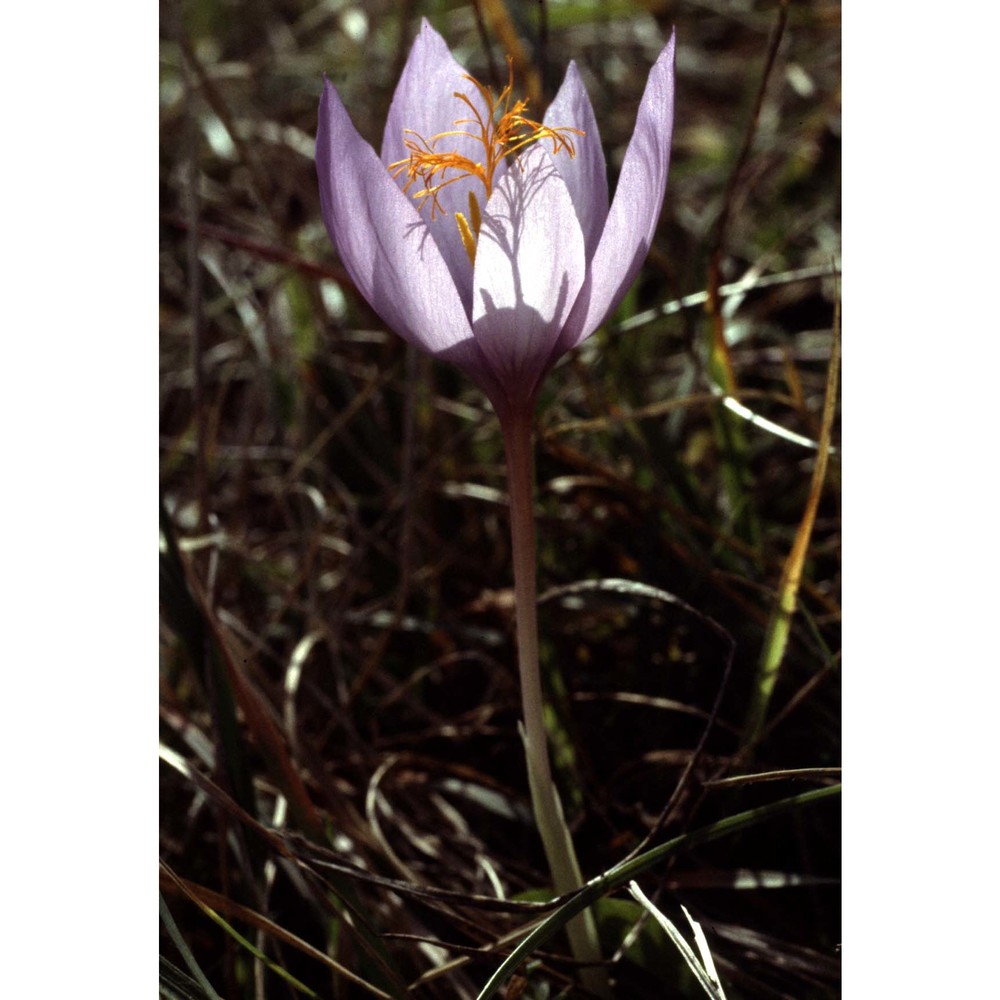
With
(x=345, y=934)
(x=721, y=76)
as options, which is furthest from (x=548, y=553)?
(x=721, y=76)

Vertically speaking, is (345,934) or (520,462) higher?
(520,462)

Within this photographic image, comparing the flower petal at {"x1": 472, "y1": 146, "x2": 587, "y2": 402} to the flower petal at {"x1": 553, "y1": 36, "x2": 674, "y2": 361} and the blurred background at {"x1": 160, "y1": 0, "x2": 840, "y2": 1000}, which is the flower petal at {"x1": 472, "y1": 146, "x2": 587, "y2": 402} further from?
the blurred background at {"x1": 160, "y1": 0, "x2": 840, "y2": 1000}

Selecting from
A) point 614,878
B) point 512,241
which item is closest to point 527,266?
point 512,241

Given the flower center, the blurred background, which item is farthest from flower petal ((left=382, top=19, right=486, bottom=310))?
the blurred background

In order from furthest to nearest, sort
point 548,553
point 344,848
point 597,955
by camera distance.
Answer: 1. point 548,553
2. point 344,848
3. point 597,955

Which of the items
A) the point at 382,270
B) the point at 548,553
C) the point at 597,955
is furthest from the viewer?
the point at 548,553

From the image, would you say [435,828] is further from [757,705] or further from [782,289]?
[782,289]

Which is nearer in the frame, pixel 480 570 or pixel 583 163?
pixel 583 163

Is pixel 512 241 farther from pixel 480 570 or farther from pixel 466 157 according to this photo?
pixel 480 570

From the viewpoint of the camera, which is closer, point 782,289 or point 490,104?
point 490,104
